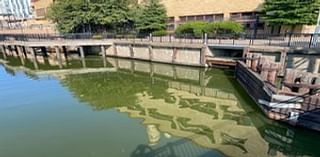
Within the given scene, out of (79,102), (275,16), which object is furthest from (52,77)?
(275,16)

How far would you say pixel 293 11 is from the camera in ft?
66.3

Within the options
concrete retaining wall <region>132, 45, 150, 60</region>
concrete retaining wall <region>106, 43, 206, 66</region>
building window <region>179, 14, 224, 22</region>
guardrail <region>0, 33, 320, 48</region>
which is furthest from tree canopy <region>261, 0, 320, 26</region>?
concrete retaining wall <region>132, 45, 150, 60</region>

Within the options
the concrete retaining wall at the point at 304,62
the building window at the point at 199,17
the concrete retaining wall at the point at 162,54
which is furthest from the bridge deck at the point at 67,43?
the concrete retaining wall at the point at 304,62

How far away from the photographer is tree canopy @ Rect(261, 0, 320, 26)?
1991 cm

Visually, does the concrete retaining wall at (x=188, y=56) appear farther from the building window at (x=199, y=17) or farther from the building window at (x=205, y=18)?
the building window at (x=199, y=17)

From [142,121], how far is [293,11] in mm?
17364

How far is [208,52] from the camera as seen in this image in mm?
18609

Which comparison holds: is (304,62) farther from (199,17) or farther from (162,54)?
(199,17)

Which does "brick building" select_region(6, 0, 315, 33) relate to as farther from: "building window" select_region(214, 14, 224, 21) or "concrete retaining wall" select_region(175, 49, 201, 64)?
"concrete retaining wall" select_region(175, 49, 201, 64)

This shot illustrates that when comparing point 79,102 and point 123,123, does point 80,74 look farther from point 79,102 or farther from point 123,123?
point 123,123

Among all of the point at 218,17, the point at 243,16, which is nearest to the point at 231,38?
the point at 243,16

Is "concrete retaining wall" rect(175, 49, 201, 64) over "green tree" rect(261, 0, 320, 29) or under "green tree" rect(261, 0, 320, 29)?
under

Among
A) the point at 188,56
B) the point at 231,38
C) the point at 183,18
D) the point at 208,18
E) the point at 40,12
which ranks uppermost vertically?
the point at 40,12

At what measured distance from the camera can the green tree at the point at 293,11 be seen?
1991cm
